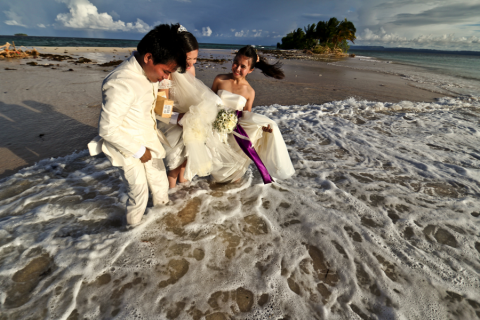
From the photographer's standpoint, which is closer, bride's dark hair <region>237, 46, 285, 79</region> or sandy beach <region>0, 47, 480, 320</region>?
sandy beach <region>0, 47, 480, 320</region>

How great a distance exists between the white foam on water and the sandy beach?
0.01m

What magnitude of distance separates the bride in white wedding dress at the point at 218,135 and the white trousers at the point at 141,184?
0.99ft

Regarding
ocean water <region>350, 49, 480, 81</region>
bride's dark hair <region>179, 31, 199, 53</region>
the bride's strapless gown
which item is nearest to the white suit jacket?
bride's dark hair <region>179, 31, 199, 53</region>

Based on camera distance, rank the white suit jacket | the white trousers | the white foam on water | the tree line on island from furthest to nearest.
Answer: the tree line on island, the white trousers, the white foam on water, the white suit jacket

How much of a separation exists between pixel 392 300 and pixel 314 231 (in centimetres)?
106

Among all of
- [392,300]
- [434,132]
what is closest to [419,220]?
[392,300]

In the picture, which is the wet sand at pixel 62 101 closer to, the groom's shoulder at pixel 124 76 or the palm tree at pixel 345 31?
the groom's shoulder at pixel 124 76

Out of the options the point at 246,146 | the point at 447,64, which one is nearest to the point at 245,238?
the point at 246,146

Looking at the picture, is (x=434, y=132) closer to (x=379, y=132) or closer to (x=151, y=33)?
(x=379, y=132)

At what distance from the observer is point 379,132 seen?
6.65 m

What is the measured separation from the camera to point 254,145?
3639 millimetres

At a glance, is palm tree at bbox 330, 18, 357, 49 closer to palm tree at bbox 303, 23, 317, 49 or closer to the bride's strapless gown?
palm tree at bbox 303, 23, 317, 49

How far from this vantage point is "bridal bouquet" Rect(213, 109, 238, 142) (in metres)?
3.03

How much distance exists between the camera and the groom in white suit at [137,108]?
209cm
